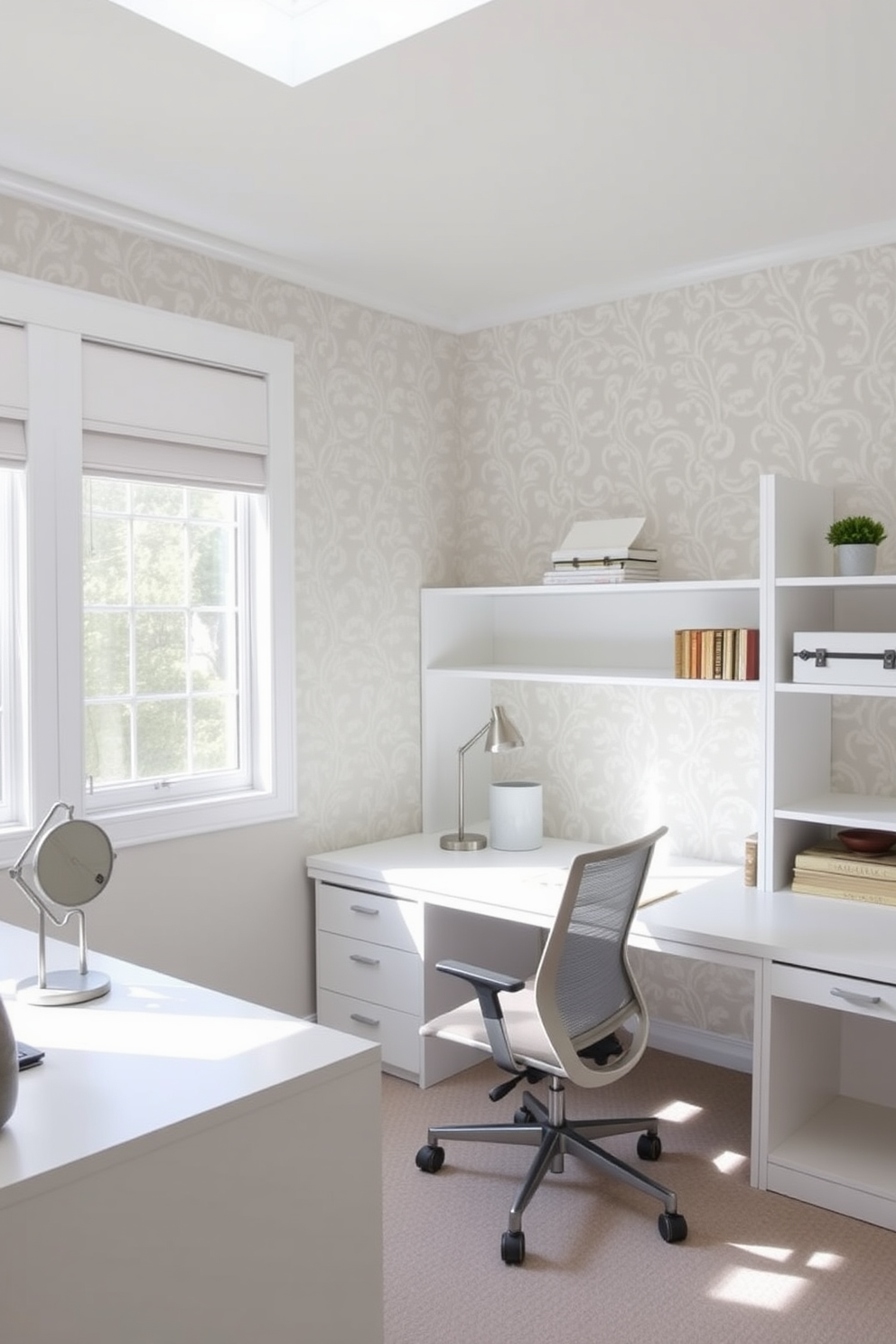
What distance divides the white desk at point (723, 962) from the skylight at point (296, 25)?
6.81 feet

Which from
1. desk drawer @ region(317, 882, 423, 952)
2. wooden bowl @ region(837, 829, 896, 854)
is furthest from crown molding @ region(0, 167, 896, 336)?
desk drawer @ region(317, 882, 423, 952)

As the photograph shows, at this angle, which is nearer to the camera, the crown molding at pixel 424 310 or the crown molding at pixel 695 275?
the crown molding at pixel 424 310

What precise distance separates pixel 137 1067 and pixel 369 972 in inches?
72.7

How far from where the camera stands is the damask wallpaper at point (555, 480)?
3305 mm

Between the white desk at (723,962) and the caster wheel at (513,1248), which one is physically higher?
the white desk at (723,962)

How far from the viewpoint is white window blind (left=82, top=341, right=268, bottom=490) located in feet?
10.1

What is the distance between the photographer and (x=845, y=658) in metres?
2.94

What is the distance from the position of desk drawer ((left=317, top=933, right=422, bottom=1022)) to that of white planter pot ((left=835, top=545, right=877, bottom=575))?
65.8 inches

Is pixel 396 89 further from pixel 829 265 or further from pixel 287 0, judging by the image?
pixel 829 265

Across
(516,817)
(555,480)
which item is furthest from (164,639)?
(555,480)

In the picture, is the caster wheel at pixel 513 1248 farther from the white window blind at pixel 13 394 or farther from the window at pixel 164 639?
the white window blind at pixel 13 394

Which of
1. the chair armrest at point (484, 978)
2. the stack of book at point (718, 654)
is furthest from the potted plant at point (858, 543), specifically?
the chair armrest at point (484, 978)

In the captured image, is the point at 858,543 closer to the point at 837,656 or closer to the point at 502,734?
the point at 837,656

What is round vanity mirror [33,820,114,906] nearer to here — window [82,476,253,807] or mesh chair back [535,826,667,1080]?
mesh chair back [535,826,667,1080]
